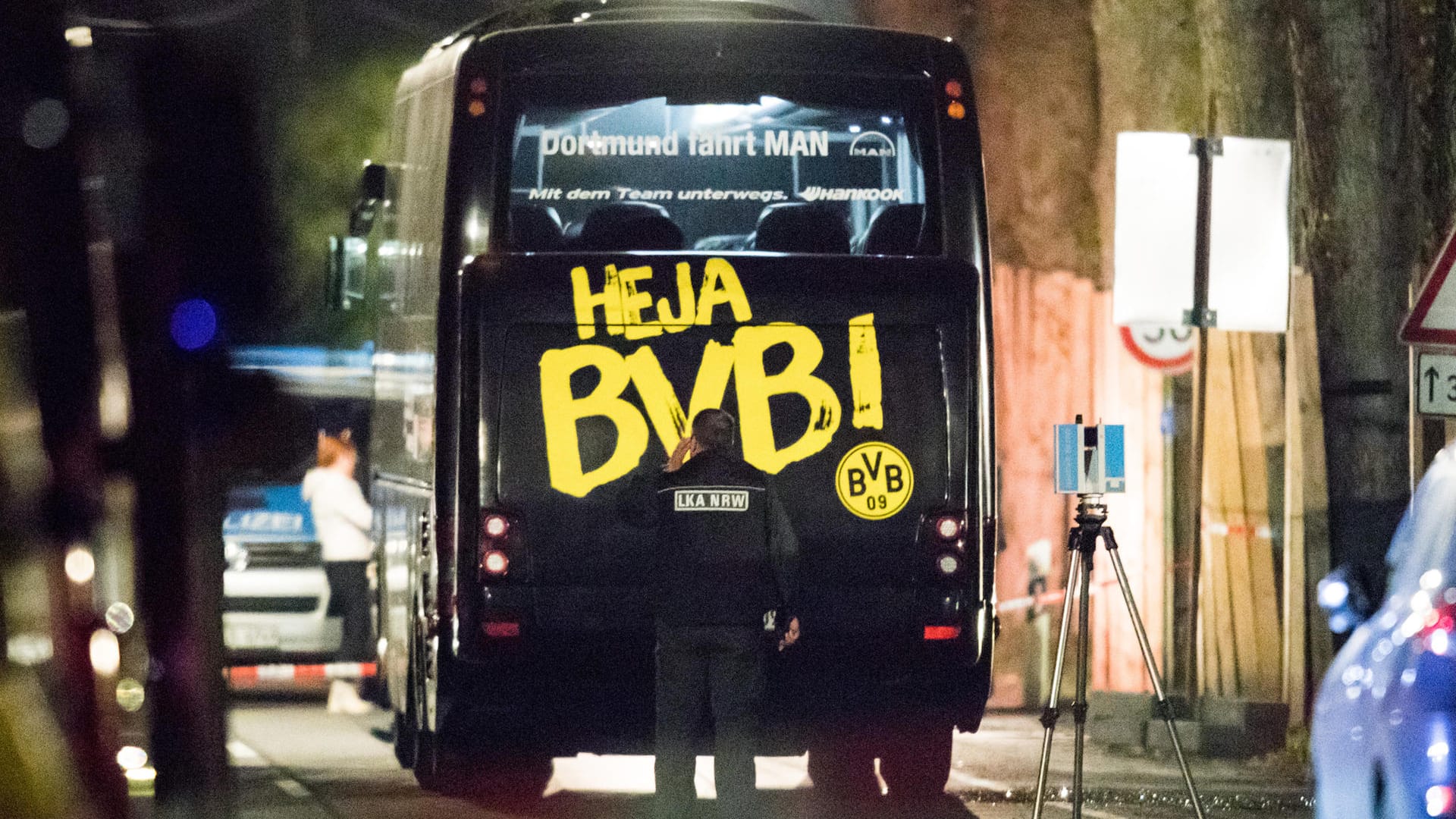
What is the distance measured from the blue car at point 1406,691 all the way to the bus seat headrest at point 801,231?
369 centimetres

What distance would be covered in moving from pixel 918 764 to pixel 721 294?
267 cm

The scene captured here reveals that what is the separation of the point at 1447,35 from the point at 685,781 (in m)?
6.28

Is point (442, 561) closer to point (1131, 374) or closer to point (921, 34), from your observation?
point (921, 34)

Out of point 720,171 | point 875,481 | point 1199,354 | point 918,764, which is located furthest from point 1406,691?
point 1199,354

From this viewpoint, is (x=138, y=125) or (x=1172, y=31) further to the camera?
(x=1172, y=31)

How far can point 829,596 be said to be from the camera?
1122 centimetres

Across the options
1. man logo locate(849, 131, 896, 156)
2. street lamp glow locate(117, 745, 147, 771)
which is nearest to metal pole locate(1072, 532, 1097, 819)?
man logo locate(849, 131, 896, 156)

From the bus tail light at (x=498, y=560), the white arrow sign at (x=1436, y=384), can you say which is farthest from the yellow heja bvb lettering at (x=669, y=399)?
the white arrow sign at (x=1436, y=384)

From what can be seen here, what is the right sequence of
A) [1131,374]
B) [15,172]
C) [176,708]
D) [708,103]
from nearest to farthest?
[15,172]
[176,708]
[708,103]
[1131,374]

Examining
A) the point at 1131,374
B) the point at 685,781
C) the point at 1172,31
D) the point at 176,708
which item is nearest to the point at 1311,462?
the point at 1131,374

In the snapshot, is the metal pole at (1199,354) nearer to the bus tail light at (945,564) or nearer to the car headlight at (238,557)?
the bus tail light at (945,564)

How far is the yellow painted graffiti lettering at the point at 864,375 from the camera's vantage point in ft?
36.7

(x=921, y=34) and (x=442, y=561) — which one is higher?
(x=921, y=34)

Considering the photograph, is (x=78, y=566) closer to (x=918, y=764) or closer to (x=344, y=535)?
(x=918, y=764)
